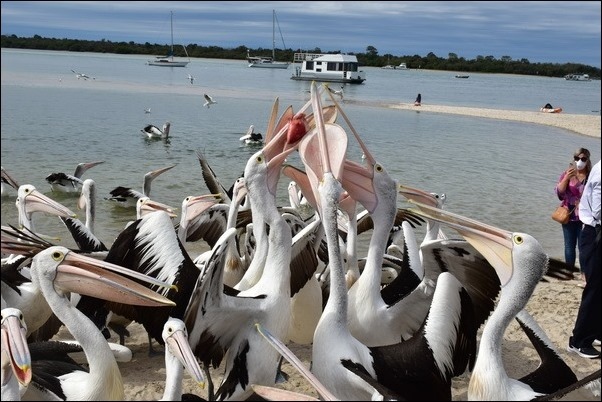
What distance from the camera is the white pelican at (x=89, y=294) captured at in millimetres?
2939

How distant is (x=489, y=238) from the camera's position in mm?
3061

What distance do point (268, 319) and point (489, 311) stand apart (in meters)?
1.42

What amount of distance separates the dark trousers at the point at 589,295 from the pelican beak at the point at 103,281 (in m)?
2.96

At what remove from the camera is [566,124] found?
2714cm

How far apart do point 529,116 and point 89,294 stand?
99.1 ft

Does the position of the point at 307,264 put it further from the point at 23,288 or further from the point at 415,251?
the point at 23,288

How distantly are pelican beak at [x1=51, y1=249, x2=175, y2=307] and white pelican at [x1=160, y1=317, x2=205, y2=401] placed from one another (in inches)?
5.5

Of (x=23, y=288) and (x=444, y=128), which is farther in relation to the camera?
(x=444, y=128)

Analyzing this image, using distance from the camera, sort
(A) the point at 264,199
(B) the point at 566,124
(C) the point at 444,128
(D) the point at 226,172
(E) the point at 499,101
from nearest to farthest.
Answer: (A) the point at 264,199
(D) the point at 226,172
(C) the point at 444,128
(B) the point at 566,124
(E) the point at 499,101

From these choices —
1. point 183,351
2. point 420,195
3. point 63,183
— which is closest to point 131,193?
point 63,183

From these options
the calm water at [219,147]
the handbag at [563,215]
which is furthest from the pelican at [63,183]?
the handbag at [563,215]

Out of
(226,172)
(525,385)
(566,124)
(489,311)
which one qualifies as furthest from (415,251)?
(566,124)

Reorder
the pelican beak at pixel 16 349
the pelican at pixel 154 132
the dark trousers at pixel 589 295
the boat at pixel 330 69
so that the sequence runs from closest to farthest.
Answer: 1. the pelican beak at pixel 16 349
2. the dark trousers at pixel 589 295
3. the pelican at pixel 154 132
4. the boat at pixel 330 69

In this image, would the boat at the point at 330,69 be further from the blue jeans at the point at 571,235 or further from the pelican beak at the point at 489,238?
the pelican beak at the point at 489,238
